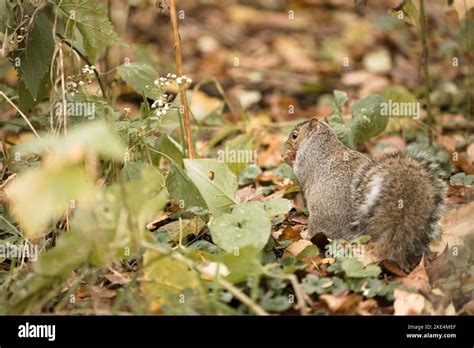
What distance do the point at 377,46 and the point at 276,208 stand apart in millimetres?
4933

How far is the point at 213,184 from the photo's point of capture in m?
3.70

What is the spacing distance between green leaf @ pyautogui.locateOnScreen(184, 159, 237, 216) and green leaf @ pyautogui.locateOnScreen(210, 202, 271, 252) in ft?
0.67

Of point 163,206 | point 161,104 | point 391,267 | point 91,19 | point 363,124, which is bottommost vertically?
point 391,267

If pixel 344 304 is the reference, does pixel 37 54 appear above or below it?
above

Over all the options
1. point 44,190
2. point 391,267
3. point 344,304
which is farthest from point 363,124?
point 44,190

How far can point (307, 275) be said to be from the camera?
3307mm

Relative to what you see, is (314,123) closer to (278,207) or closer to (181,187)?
(278,207)

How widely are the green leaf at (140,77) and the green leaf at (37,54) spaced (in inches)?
15.7

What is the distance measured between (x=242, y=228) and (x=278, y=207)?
378 millimetres

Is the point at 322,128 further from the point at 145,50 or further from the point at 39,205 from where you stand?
the point at 39,205

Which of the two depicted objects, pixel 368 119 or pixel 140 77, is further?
pixel 368 119

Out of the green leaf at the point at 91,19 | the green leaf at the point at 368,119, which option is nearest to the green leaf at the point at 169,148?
the green leaf at the point at 91,19

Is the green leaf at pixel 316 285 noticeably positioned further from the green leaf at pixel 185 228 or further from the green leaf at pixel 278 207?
the green leaf at pixel 185 228

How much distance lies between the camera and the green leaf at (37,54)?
3.68 meters
